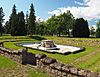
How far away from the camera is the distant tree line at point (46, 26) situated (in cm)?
8457

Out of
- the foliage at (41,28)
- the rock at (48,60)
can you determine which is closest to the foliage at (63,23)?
the foliage at (41,28)

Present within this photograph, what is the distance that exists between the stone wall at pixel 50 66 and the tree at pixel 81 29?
224ft

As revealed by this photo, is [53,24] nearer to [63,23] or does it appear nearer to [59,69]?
[63,23]

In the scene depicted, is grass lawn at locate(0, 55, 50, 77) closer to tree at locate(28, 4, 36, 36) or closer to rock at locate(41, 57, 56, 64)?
rock at locate(41, 57, 56, 64)

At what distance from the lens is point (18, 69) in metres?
14.0

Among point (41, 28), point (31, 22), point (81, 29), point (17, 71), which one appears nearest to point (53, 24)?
point (41, 28)

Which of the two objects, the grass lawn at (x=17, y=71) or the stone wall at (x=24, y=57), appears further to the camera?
the stone wall at (x=24, y=57)

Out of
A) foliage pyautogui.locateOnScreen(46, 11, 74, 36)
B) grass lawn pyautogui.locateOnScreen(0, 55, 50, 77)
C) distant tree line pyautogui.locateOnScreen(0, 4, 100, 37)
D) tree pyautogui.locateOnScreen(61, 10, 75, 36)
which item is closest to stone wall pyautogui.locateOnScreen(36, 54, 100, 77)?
grass lawn pyautogui.locateOnScreen(0, 55, 50, 77)

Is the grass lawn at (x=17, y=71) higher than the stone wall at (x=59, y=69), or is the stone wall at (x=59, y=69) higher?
the stone wall at (x=59, y=69)

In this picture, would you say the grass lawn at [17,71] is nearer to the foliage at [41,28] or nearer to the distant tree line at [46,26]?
the distant tree line at [46,26]

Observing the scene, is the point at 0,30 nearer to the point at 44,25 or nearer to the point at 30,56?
the point at 44,25

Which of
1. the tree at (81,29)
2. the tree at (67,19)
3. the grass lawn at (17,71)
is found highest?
the tree at (67,19)

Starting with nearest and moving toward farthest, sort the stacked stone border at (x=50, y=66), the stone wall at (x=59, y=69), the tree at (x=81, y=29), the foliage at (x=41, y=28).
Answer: the stone wall at (x=59, y=69)
the stacked stone border at (x=50, y=66)
the tree at (x=81, y=29)
the foliage at (x=41, y=28)

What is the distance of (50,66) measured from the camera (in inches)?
471
